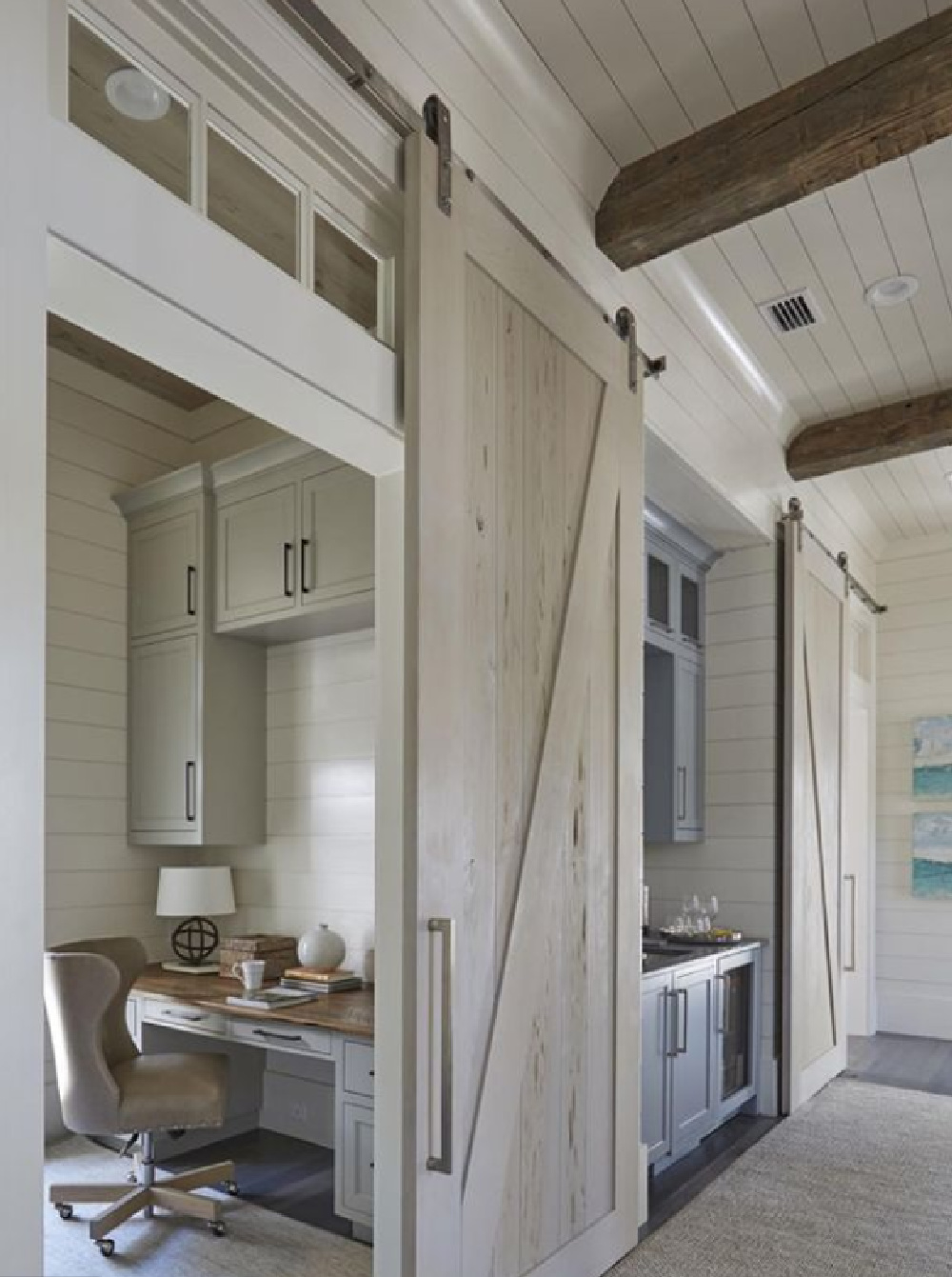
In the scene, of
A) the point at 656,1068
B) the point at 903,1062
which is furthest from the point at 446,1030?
the point at 903,1062

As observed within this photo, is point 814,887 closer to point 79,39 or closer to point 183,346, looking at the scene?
point 183,346

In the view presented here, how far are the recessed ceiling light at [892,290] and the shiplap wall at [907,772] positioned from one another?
11.6 ft

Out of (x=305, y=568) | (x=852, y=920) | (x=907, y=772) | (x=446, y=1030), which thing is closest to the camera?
(x=446, y=1030)

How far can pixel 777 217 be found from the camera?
11.6ft

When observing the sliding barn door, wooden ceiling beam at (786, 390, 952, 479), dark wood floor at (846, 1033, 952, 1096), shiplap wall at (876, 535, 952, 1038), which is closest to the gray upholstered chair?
the sliding barn door

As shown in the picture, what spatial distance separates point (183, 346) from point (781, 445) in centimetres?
403

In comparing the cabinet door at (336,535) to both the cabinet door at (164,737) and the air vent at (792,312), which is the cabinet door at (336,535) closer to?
the cabinet door at (164,737)

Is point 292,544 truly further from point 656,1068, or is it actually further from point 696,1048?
point 696,1048

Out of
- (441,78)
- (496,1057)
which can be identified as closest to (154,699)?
(496,1057)

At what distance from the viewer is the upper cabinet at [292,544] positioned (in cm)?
383

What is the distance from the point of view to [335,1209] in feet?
10.8

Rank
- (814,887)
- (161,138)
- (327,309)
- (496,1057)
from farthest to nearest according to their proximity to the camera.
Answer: (814,887), (496,1057), (327,309), (161,138)

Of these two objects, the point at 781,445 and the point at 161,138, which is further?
the point at 781,445

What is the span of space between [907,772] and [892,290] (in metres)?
4.15
